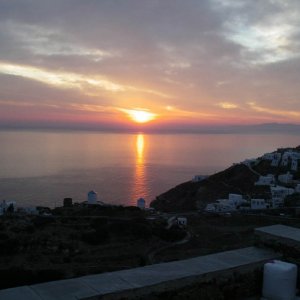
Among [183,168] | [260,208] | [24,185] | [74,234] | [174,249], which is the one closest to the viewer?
[174,249]

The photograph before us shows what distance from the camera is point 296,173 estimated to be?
5684 cm

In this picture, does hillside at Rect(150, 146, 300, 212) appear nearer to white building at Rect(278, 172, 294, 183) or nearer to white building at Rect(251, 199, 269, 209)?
white building at Rect(278, 172, 294, 183)

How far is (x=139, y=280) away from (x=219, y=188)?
179 feet

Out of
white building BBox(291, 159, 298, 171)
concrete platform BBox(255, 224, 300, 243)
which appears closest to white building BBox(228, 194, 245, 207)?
white building BBox(291, 159, 298, 171)

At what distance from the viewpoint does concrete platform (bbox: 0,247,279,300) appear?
146 inches

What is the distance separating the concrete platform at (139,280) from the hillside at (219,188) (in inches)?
1731

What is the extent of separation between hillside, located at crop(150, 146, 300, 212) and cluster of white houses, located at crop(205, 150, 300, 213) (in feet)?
3.27

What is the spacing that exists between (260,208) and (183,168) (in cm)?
7754

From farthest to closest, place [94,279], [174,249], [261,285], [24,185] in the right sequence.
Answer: [24,185] → [174,249] → [261,285] → [94,279]

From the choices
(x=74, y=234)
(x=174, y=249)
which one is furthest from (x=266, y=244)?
(x=74, y=234)

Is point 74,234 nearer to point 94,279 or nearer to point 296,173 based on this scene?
point 94,279

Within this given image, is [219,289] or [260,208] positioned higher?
[219,289]

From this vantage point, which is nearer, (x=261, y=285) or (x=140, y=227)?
(x=261, y=285)

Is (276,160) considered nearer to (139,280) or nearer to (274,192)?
(274,192)
